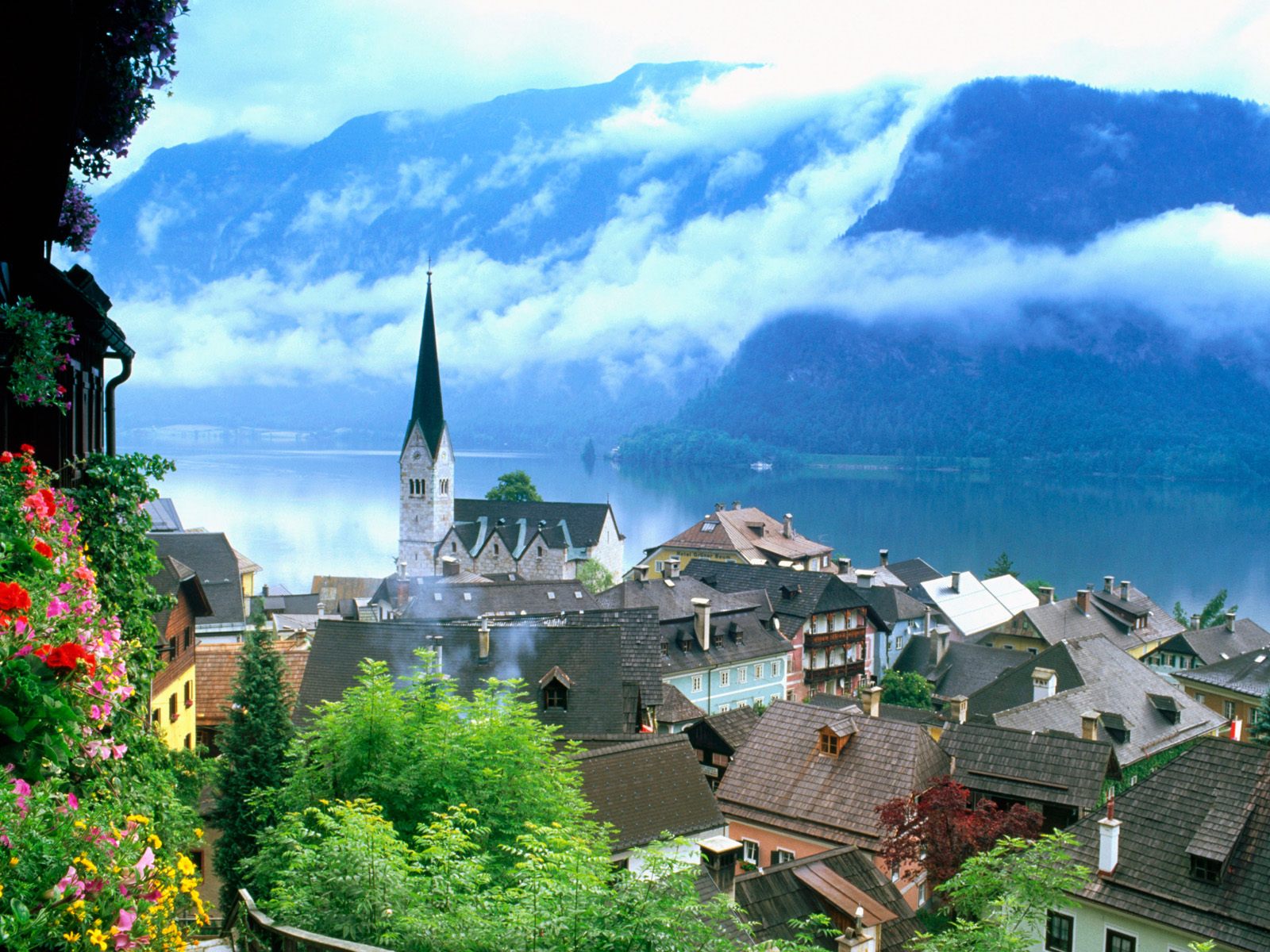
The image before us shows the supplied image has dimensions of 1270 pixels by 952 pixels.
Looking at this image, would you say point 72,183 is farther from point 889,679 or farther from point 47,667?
point 889,679

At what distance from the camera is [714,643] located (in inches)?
2056

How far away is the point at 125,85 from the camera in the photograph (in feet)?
37.9

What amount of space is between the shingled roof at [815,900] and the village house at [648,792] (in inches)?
90.3

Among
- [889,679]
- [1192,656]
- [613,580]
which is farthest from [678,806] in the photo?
[613,580]

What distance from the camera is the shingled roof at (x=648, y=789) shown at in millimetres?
23922

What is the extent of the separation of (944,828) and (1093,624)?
51679 mm

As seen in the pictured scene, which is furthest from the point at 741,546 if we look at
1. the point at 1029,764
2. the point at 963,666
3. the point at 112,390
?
the point at 112,390

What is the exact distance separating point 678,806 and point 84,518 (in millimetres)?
17487

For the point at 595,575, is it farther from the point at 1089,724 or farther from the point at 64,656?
the point at 64,656

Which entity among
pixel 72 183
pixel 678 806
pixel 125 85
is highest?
pixel 125 85

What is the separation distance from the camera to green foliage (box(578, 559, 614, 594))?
88.4 meters

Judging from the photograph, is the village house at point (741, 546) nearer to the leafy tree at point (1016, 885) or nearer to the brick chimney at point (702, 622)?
the brick chimney at point (702, 622)

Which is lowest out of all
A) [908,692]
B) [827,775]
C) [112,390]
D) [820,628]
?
[908,692]

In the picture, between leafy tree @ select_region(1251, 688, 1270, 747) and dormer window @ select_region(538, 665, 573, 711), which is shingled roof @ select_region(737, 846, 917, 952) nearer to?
dormer window @ select_region(538, 665, 573, 711)
